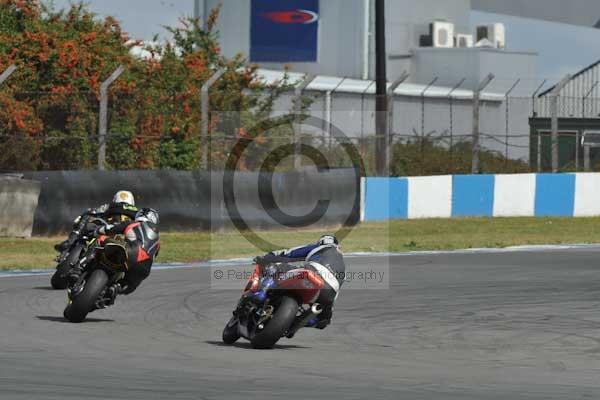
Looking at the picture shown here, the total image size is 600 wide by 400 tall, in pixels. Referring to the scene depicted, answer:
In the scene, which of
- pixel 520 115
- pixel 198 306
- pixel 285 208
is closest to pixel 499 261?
pixel 285 208

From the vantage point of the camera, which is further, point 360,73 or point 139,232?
point 360,73

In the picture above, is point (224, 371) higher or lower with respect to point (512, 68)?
lower

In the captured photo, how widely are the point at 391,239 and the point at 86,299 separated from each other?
1165 cm

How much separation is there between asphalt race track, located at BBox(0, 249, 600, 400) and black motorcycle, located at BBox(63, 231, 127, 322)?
0.15 meters

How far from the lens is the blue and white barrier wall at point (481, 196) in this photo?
25.7 meters

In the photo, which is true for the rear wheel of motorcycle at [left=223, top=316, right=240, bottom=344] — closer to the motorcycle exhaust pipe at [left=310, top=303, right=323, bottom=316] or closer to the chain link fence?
the motorcycle exhaust pipe at [left=310, top=303, right=323, bottom=316]

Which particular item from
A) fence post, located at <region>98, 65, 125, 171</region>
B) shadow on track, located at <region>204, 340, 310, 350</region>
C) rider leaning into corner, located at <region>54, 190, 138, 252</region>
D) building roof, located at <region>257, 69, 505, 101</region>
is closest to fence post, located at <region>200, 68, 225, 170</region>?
fence post, located at <region>98, 65, 125, 171</region>

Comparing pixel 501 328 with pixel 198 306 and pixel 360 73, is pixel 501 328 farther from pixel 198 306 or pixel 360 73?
pixel 360 73

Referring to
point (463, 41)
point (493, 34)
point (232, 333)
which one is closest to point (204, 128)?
point (232, 333)

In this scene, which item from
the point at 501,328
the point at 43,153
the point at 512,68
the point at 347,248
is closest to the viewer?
the point at 501,328

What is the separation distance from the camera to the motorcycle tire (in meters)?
13.9

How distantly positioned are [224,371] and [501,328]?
3.67 meters

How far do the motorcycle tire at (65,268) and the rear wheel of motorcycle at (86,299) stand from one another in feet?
6.04

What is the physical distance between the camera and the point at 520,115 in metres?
44.8
